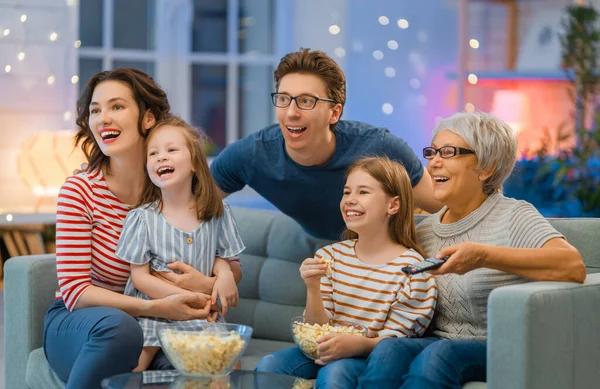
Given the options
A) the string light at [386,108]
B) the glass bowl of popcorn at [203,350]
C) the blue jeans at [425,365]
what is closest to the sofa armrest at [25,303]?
the glass bowl of popcorn at [203,350]

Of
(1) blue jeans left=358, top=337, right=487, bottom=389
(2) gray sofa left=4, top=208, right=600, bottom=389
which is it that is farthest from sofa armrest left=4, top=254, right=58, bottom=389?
(1) blue jeans left=358, top=337, right=487, bottom=389

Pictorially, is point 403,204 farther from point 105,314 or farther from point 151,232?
point 105,314

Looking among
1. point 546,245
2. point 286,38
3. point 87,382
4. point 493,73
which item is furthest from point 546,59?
point 87,382

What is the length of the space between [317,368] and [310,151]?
0.71m

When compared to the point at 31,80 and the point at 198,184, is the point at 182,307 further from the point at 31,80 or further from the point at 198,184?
the point at 31,80

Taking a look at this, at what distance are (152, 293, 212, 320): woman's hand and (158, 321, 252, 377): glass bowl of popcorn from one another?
364mm

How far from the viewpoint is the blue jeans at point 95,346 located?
2.19m

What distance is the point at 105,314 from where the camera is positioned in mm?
2250

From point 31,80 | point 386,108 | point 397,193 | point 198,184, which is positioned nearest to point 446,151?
point 397,193

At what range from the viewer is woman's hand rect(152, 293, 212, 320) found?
2307 mm

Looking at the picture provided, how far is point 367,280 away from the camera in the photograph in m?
2.37

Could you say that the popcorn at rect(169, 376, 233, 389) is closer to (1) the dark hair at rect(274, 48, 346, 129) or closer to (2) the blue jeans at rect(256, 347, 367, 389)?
(2) the blue jeans at rect(256, 347, 367, 389)

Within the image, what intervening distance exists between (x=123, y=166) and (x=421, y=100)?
173 inches

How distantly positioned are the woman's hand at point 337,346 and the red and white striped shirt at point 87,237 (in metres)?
0.62
